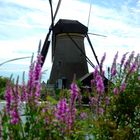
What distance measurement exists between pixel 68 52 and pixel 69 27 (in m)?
2.68

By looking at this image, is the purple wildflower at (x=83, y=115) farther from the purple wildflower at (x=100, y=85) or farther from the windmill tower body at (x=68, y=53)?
the windmill tower body at (x=68, y=53)

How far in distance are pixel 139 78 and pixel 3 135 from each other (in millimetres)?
2139

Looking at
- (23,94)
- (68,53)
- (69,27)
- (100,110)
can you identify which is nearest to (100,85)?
(100,110)

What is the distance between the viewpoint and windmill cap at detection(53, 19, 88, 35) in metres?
47.0

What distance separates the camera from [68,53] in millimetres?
48594

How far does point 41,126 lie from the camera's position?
5113 millimetres

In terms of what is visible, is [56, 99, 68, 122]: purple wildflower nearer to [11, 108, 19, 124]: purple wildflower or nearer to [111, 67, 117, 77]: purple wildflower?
[11, 108, 19, 124]: purple wildflower

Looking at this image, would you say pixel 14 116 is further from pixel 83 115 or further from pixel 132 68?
pixel 132 68

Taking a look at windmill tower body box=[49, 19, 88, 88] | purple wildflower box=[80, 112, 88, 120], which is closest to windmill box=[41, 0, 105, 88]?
windmill tower body box=[49, 19, 88, 88]

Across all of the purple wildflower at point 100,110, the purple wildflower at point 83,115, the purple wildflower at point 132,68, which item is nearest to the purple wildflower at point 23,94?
the purple wildflower at point 100,110

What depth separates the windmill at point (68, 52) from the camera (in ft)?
156

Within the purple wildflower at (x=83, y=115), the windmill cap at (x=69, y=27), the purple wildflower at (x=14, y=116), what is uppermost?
the windmill cap at (x=69, y=27)

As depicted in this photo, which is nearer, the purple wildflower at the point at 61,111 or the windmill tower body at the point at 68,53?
the purple wildflower at the point at 61,111

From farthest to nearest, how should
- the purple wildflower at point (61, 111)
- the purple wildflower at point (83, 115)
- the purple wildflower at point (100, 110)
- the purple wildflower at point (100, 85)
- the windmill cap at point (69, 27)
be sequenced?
1. the windmill cap at point (69, 27)
2. the purple wildflower at point (83, 115)
3. the purple wildflower at point (100, 110)
4. the purple wildflower at point (100, 85)
5. the purple wildflower at point (61, 111)
